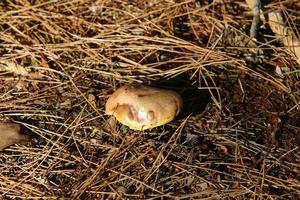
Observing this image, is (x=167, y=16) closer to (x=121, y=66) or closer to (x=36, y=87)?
(x=121, y=66)

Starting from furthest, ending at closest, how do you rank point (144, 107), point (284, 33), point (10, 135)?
1. point (284, 33)
2. point (10, 135)
3. point (144, 107)

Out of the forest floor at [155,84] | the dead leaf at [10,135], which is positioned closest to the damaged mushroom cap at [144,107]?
the forest floor at [155,84]

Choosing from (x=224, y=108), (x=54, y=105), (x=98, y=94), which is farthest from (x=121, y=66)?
(x=224, y=108)

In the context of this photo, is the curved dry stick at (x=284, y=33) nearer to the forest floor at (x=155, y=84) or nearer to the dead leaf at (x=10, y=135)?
the forest floor at (x=155, y=84)

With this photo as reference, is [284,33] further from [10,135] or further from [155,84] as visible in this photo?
[10,135]

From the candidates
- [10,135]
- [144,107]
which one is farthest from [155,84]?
[10,135]

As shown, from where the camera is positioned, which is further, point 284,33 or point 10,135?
point 284,33
